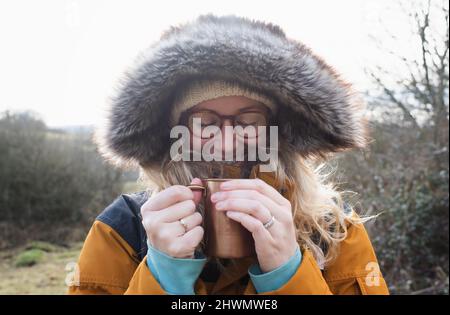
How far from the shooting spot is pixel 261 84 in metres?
1.77

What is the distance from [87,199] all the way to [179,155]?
37.1ft

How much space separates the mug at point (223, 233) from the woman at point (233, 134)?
0.29 feet

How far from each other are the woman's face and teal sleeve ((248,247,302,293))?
0.52 m

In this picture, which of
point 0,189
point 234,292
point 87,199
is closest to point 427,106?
point 234,292

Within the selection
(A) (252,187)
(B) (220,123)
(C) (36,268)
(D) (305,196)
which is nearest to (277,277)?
(A) (252,187)

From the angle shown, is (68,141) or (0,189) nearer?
(0,189)

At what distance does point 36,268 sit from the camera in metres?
9.59

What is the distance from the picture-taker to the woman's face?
1800 mm

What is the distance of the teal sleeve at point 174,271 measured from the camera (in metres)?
1.46

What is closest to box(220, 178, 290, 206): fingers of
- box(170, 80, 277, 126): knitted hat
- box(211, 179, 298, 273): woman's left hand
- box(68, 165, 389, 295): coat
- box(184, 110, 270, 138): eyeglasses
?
box(211, 179, 298, 273): woman's left hand

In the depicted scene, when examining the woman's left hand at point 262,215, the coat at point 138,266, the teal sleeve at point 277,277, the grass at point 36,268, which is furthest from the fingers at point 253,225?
the grass at point 36,268

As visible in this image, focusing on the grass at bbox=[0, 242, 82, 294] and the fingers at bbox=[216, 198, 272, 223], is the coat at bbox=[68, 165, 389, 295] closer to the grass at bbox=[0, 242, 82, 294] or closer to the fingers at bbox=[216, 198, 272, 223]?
the fingers at bbox=[216, 198, 272, 223]

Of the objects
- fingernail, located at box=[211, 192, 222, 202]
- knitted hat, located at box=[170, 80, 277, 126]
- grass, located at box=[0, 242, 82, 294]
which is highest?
knitted hat, located at box=[170, 80, 277, 126]
